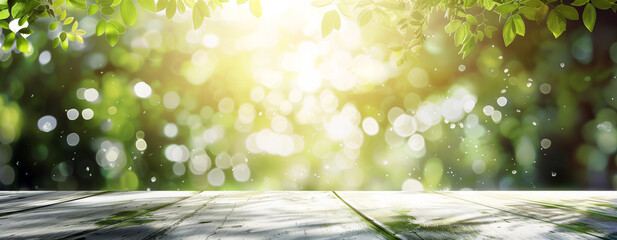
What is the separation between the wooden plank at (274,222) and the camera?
2.27 feet

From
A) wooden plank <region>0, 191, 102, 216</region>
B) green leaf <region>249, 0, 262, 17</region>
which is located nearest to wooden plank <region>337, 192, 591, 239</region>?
green leaf <region>249, 0, 262, 17</region>

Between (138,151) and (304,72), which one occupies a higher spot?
(304,72)

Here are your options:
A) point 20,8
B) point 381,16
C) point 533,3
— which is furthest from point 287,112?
point 533,3

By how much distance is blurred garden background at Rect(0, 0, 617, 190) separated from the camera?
2627 mm

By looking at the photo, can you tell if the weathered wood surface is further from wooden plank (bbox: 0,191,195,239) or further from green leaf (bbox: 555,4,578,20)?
green leaf (bbox: 555,4,578,20)

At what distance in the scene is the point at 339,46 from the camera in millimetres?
2730

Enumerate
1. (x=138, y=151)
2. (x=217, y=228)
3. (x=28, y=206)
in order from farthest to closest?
(x=138, y=151), (x=28, y=206), (x=217, y=228)

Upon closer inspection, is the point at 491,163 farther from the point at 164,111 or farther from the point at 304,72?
the point at 164,111

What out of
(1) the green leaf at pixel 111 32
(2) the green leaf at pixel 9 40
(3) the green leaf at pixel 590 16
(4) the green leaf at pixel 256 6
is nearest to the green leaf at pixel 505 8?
(3) the green leaf at pixel 590 16

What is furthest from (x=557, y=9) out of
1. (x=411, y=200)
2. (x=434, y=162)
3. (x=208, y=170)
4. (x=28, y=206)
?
(x=208, y=170)

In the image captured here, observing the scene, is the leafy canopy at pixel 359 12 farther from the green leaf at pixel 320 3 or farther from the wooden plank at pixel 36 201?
the wooden plank at pixel 36 201

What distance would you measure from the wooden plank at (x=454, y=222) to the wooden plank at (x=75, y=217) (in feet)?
1.96

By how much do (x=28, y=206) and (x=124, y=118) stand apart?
1.58 metres

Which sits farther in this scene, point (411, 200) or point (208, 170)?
point (208, 170)
